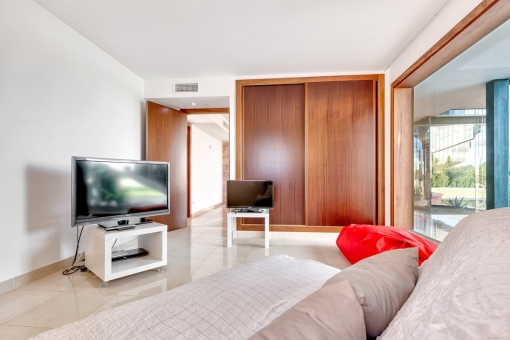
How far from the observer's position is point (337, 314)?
1.61ft

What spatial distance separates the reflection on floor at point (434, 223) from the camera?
2499mm

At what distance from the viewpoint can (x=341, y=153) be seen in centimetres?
358

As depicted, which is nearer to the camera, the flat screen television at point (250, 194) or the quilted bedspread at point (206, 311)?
the quilted bedspread at point (206, 311)

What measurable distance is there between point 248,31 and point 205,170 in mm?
5121

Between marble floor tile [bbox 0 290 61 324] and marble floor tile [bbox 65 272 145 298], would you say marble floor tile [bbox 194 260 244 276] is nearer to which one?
marble floor tile [bbox 65 272 145 298]

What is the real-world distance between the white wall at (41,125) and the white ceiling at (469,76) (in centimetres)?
437

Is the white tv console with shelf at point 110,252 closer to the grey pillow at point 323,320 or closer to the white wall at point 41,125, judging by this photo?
the white wall at point 41,125

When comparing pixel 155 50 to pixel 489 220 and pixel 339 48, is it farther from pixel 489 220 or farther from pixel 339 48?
pixel 489 220

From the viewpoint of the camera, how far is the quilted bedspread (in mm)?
632

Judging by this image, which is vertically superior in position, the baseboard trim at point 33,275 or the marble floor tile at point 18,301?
the baseboard trim at point 33,275

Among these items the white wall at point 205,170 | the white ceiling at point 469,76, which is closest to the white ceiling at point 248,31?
the white ceiling at point 469,76

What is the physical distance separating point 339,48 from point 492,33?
1.45 meters

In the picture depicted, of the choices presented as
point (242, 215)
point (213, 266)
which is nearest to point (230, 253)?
point (213, 266)

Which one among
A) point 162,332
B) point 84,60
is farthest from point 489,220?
point 84,60
